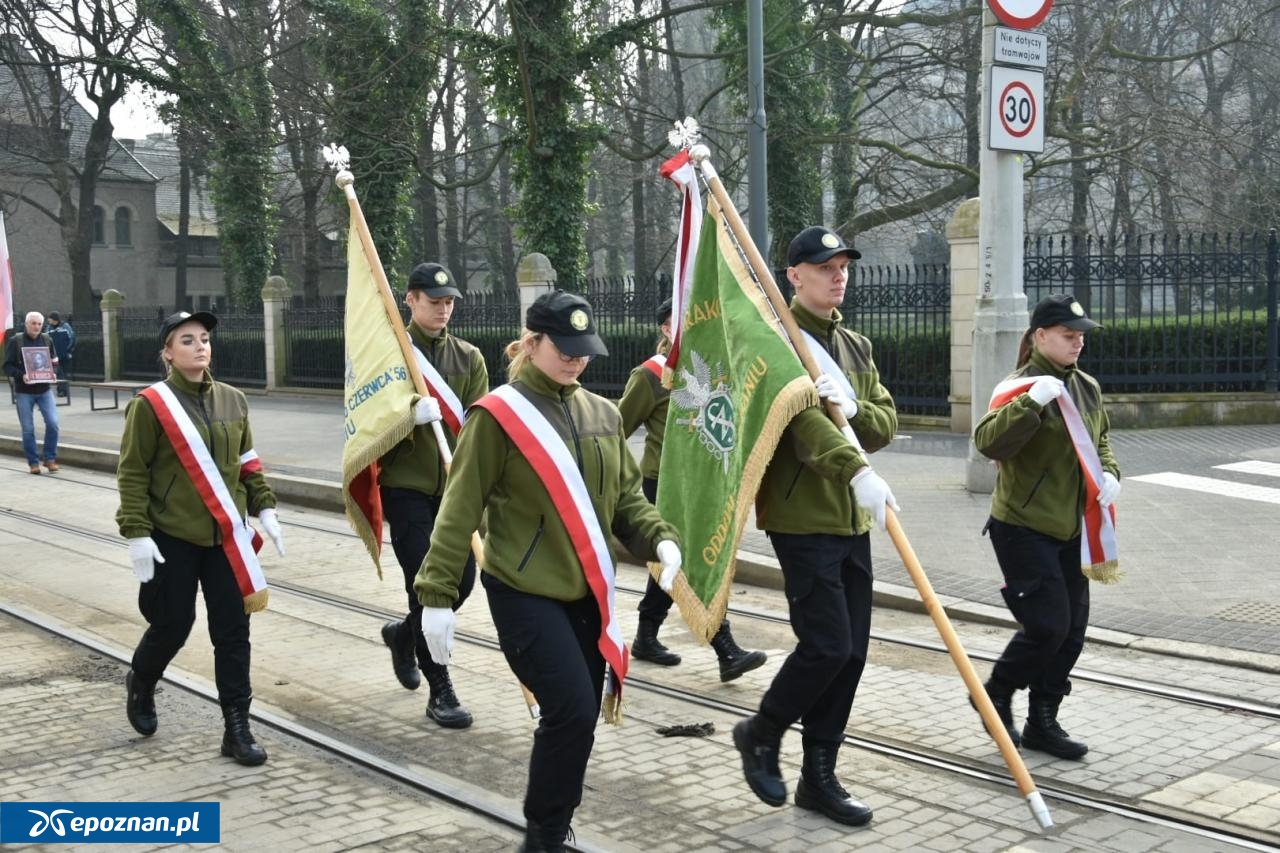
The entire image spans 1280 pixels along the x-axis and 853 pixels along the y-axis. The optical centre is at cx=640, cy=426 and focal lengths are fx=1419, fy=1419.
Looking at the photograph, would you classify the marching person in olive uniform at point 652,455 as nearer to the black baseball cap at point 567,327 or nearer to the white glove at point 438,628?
the black baseball cap at point 567,327

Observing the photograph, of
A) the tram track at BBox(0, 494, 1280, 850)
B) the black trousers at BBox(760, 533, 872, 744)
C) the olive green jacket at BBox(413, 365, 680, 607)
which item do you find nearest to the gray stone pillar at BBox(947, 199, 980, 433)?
the tram track at BBox(0, 494, 1280, 850)

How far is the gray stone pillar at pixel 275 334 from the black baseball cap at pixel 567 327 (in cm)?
2579

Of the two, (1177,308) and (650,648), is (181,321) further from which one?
(1177,308)

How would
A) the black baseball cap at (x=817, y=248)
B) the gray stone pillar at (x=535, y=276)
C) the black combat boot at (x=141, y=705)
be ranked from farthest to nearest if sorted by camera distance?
the gray stone pillar at (x=535, y=276)
the black combat boot at (x=141, y=705)
the black baseball cap at (x=817, y=248)

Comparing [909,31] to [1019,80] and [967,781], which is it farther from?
[967,781]

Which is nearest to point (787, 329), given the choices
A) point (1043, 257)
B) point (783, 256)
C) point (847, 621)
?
point (847, 621)

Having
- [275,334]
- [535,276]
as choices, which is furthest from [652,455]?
[275,334]

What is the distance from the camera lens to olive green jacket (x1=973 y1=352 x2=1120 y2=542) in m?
5.51

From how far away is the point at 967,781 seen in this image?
5.37 m

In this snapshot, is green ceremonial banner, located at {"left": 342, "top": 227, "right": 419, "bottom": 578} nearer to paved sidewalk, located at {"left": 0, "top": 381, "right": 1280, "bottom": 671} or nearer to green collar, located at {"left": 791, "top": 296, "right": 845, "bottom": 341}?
green collar, located at {"left": 791, "top": 296, "right": 845, "bottom": 341}

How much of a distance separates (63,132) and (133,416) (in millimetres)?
39454

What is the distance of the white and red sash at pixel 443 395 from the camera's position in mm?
6648

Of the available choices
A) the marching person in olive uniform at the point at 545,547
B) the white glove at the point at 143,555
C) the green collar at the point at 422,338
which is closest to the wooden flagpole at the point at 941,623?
the marching person in olive uniform at the point at 545,547

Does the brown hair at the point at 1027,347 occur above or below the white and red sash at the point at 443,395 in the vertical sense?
above
